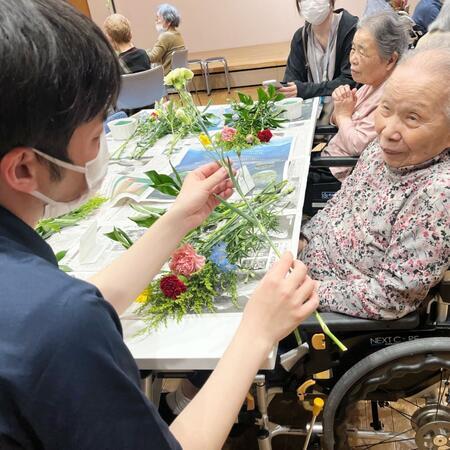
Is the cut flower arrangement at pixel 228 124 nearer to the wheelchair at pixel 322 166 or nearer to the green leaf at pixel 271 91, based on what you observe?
the green leaf at pixel 271 91

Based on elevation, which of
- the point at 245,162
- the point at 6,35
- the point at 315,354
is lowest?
the point at 315,354

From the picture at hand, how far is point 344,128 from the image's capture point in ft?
6.78

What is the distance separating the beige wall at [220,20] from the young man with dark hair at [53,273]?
25.3 ft

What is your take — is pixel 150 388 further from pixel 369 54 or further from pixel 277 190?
pixel 369 54

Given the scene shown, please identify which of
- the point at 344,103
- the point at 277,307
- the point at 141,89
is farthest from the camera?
the point at 141,89

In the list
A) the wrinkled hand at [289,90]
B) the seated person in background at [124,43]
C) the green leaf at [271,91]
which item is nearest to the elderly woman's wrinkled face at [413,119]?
the green leaf at [271,91]

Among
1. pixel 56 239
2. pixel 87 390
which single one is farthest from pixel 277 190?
pixel 87 390

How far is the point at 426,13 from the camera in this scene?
3.75 meters

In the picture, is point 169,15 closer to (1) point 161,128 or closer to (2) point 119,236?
(1) point 161,128

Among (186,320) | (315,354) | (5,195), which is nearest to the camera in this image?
(5,195)

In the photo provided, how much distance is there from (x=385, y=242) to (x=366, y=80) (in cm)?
110

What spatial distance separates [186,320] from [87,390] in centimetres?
51

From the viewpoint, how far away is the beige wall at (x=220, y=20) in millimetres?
7672

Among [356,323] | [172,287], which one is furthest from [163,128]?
[356,323]
